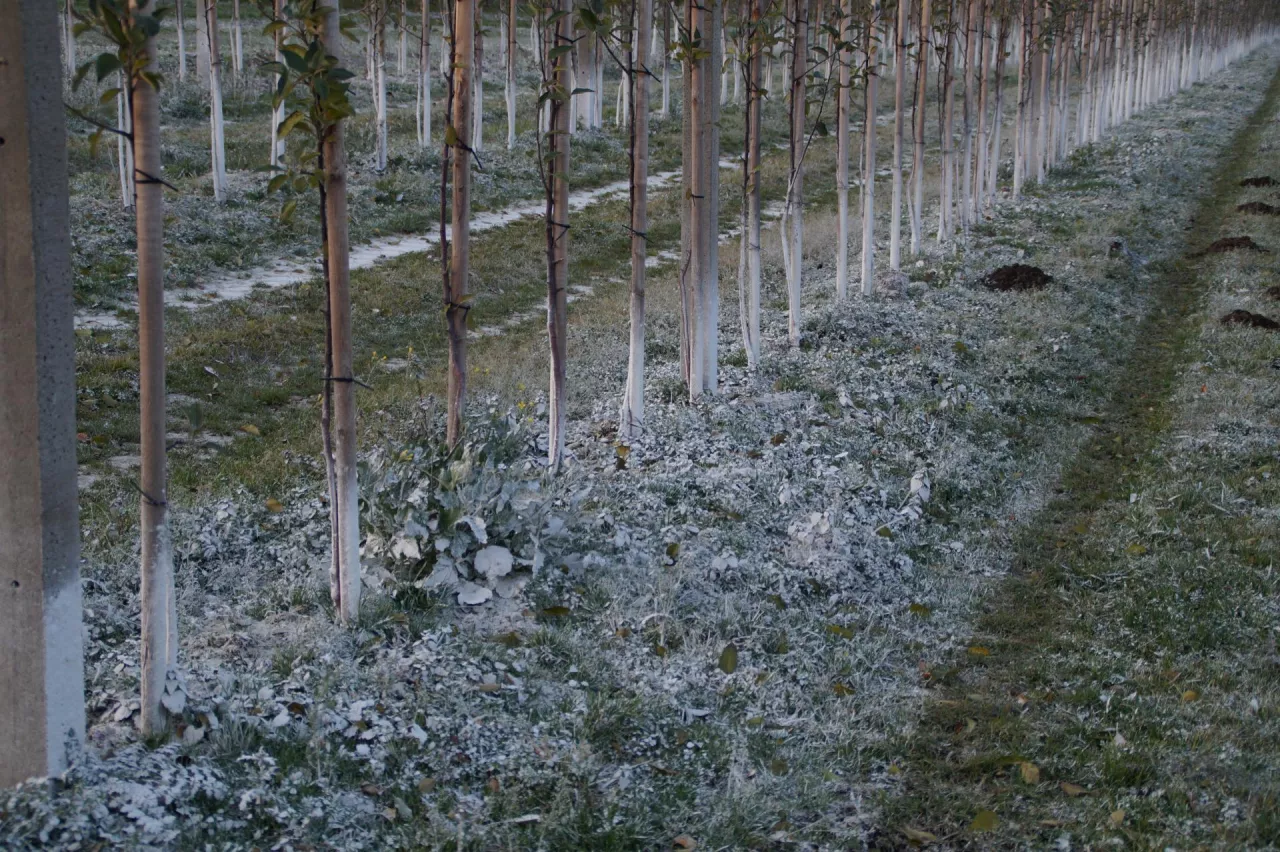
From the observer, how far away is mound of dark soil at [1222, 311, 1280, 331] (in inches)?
441

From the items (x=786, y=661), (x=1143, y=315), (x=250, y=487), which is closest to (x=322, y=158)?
(x=250, y=487)

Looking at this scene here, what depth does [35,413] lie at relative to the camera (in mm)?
3152

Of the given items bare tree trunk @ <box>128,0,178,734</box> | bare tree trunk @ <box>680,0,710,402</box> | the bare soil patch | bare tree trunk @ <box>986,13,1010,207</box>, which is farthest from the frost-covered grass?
the bare soil patch

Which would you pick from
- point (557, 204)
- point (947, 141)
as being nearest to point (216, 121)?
point (947, 141)

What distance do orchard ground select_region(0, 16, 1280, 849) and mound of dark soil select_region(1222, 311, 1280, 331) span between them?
1061mm

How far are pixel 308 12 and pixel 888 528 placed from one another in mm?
4304

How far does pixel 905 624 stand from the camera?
554 centimetres

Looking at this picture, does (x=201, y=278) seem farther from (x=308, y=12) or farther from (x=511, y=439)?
(x=308, y=12)

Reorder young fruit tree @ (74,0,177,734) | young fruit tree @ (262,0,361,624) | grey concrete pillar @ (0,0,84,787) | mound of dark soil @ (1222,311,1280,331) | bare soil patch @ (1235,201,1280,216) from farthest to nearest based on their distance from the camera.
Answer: bare soil patch @ (1235,201,1280,216), mound of dark soil @ (1222,311,1280,331), young fruit tree @ (262,0,361,624), young fruit tree @ (74,0,177,734), grey concrete pillar @ (0,0,84,787)

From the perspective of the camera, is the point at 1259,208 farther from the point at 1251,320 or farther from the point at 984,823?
the point at 984,823

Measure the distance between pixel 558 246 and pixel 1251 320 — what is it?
28.4ft

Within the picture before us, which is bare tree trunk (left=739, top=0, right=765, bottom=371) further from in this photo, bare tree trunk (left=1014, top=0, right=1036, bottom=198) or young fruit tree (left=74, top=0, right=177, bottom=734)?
bare tree trunk (left=1014, top=0, right=1036, bottom=198)

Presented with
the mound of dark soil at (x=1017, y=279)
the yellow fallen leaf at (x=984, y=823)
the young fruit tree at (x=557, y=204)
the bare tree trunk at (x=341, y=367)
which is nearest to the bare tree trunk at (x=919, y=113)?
the mound of dark soil at (x=1017, y=279)

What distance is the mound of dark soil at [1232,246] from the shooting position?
14977 mm
